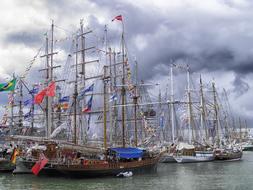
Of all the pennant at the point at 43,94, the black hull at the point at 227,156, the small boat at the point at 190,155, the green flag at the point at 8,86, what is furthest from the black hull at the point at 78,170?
the black hull at the point at 227,156

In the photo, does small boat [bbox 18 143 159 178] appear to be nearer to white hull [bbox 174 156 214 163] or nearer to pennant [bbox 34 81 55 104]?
pennant [bbox 34 81 55 104]

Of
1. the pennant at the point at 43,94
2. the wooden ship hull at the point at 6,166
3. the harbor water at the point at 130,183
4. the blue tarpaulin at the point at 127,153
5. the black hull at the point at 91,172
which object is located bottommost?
the harbor water at the point at 130,183

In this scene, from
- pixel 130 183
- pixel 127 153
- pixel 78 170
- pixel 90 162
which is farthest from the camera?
pixel 127 153

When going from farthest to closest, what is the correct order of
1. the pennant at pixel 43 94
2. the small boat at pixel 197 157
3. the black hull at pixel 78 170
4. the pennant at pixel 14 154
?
the small boat at pixel 197 157 < the pennant at pixel 14 154 < the pennant at pixel 43 94 < the black hull at pixel 78 170

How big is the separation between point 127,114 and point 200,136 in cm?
2937

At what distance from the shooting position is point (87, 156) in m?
59.2

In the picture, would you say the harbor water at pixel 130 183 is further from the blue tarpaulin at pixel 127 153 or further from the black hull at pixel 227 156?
the black hull at pixel 227 156

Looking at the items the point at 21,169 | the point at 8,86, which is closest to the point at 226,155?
the point at 21,169

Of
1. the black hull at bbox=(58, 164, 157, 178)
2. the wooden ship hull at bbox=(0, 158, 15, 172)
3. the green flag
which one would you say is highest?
the green flag

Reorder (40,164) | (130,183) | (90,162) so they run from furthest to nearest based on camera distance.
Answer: (90,162) → (40,164) → (130,183)

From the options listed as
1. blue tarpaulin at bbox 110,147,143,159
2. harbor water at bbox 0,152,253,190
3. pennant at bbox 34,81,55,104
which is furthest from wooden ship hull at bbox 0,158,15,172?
blue tarpaulin at bbox 110,147,143,159

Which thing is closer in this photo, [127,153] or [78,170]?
[78,170]

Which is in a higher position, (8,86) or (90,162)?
(8,86)

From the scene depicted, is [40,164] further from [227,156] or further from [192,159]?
[227,156]
